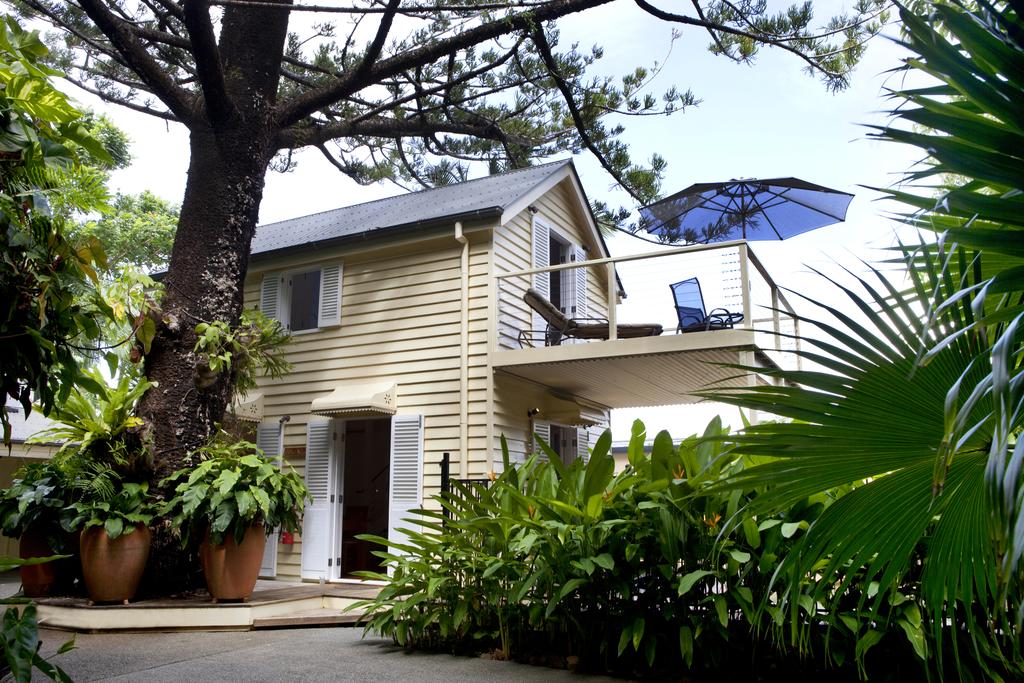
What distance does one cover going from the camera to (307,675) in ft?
15.0

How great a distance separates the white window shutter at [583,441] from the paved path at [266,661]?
22.1ft

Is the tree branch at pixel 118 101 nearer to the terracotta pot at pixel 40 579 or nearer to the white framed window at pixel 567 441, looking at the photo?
the terracotta pot at pixel 40 579

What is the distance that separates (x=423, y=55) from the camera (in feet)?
30.1

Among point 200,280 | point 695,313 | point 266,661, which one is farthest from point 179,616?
point 695,313

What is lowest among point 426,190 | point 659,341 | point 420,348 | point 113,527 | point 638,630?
point 638,630

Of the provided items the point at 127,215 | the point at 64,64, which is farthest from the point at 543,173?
the point at 127,215

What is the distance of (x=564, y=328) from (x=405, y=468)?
2.78 m

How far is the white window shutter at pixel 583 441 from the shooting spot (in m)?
12.5

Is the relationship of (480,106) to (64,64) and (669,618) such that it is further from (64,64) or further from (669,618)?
(669,618)

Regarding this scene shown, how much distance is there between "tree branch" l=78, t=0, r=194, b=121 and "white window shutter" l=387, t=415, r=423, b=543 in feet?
15.4

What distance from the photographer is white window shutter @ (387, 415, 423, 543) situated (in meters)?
9.47

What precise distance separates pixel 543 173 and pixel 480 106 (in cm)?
156

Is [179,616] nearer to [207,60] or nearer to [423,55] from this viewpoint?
[207,60]

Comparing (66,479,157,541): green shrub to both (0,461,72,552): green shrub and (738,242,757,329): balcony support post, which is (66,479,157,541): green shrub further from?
(738,242,757,329): balcony support post
